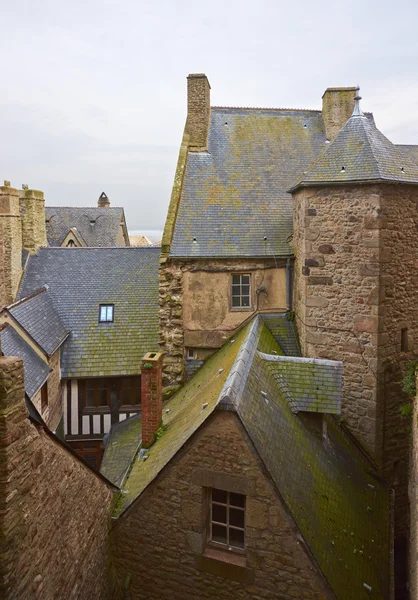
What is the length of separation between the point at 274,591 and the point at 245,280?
26.0ft

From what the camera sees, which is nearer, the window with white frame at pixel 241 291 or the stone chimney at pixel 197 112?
the window with white frame at pixel 241 291

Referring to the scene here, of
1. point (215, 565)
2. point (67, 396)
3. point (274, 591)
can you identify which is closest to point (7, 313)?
point (67, 396)

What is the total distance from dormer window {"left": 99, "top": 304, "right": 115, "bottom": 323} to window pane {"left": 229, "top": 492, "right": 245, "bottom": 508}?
11630 mm

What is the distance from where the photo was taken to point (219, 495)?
7.13m

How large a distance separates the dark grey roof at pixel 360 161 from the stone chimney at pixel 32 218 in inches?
600

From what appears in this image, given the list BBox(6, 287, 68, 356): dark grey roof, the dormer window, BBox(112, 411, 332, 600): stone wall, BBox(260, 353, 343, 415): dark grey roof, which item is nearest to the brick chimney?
BBox(112, 411, 332, 600): stone wall

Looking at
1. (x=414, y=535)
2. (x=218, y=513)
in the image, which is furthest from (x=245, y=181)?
(x=414, y=535)

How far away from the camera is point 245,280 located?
1289cm

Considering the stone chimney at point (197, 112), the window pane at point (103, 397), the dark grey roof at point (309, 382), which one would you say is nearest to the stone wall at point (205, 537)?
the dark grey roof at point (309, 382)

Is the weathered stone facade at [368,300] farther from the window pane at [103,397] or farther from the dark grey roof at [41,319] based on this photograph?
the dark grey roof at [41,319]

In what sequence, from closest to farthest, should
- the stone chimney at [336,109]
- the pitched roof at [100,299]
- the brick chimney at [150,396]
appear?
the brick chimney at [150,396] < the stone chimney at [336,109] < the pitched roof at [100,299]

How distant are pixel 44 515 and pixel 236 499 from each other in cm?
288

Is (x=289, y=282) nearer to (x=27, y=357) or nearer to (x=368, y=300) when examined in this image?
(x=368, y=300)

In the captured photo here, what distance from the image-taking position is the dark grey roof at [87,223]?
132 ft
